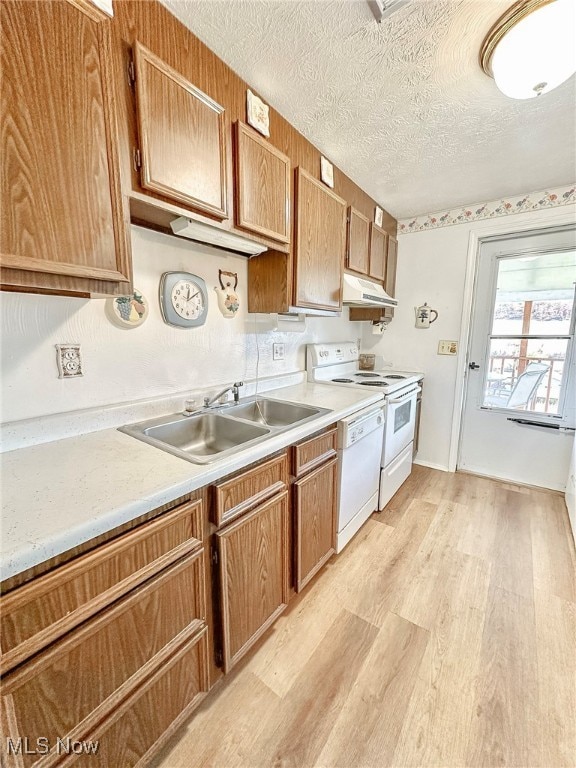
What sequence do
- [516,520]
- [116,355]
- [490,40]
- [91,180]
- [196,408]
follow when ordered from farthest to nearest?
[516,520] < [196,408] < [116,355] < [490,40] < [91,180]

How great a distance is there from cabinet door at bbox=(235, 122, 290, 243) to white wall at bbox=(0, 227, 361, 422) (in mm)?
324

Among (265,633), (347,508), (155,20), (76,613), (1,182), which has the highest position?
(155,20)

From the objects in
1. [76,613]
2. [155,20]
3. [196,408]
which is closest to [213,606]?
[76,613]

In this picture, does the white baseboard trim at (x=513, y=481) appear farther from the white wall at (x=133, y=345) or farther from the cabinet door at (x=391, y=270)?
the white wall at (x=133, y=345)

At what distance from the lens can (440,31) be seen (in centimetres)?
103

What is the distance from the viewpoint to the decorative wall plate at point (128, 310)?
118 cm

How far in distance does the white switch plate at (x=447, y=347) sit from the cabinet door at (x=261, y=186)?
189cm

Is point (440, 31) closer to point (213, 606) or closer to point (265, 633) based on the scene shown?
point (213, 606)

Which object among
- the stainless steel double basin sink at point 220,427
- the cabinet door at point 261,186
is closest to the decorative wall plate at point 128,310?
the stainless steel double basin sink at point 220,427

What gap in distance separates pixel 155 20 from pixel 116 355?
1.11 meters

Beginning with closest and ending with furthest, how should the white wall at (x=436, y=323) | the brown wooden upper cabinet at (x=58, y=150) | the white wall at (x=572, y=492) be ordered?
the brown wooden upper cabinet at (x=58, y=150) < the white wall at (x=572, y=492) < the white wall at (x=436, y=323)

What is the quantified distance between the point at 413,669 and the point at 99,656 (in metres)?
1.16

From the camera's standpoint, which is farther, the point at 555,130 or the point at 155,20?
the point at 555,130

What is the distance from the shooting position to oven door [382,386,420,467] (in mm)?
2045
